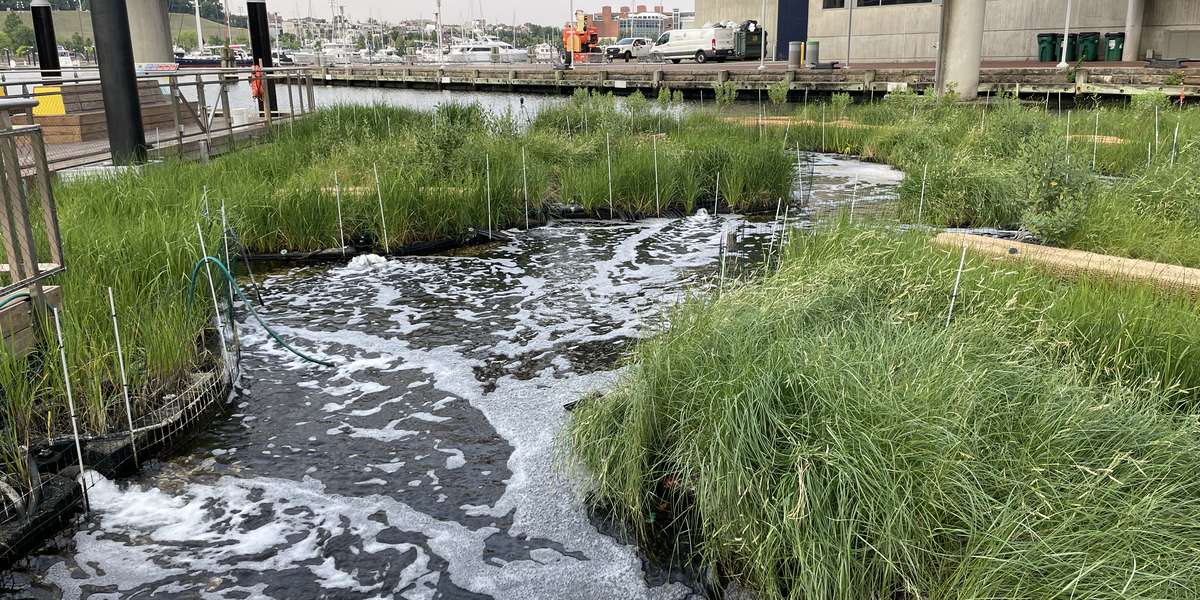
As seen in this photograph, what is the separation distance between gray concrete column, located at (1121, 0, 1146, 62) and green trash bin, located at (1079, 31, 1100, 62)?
87cm

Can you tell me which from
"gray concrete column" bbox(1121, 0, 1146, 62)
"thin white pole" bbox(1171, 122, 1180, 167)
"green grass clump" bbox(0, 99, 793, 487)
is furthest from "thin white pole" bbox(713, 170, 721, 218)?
"gray concrete column" bbox(1121, 0, 1146, 62)

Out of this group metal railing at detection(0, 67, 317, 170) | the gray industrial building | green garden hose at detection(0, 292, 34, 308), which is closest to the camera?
green garden hose at detection(0, 292, 34, 308)

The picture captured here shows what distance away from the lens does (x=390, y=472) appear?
15.4 ft

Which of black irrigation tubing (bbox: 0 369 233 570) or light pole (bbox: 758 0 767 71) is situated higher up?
light pole (bbox: 758 0 767 71)

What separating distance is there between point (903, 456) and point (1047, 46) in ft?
106

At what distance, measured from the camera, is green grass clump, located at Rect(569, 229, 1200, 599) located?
2.93m

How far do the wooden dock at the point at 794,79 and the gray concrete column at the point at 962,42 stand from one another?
120 cm

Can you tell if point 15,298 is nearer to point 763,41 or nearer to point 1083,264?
point 1083,264

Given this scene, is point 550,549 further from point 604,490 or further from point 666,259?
point 666,259

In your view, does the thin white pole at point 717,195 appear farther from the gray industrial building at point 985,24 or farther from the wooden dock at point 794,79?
the gray industrial building at point 985,24

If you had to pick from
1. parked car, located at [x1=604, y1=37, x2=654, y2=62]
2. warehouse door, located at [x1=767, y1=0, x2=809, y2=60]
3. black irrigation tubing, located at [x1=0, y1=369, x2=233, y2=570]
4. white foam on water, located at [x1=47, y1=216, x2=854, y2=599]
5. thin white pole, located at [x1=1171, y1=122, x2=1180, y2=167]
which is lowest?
white foam on water, located at [x1=47, y1=216, x2=854, y2=599]

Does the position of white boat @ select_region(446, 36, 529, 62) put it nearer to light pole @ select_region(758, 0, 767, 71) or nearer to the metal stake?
light pole @ select_region(758, 0, 767, 71)

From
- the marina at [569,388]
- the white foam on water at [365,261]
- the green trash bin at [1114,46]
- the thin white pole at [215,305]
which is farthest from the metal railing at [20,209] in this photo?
the green trash bin at [1114,46]

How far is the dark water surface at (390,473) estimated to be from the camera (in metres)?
3.77
